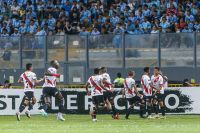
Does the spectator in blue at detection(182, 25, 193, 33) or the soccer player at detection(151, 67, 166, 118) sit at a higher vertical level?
the spectator in blue at detection(182, 25, 193, 33)

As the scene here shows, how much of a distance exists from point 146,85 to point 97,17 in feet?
39.4

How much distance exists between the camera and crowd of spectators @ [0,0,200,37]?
140ft

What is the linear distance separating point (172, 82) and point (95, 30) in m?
5.24

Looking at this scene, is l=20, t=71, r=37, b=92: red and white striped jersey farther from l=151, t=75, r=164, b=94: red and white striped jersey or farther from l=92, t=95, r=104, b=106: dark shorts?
l=151, t=75, r=164, b=94: red and white striped jersey

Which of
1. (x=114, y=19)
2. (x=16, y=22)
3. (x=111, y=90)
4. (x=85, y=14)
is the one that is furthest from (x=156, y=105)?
(x=16, y=22)

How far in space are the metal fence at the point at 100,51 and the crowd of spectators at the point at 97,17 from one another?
1287 mm

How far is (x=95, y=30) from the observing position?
142 feet

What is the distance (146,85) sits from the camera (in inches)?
1347

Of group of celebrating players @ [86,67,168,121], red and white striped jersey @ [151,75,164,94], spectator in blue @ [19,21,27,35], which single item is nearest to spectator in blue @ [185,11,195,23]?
group of celebrating players @ [86,67,168,121]

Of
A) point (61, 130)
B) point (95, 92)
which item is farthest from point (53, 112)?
point (61, 130)

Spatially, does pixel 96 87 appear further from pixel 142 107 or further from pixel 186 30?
pixel 186 30

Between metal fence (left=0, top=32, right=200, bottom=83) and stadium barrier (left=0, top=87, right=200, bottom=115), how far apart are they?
4.17 metres

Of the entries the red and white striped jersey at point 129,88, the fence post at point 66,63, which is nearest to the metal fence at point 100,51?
the fence post at point 66,63

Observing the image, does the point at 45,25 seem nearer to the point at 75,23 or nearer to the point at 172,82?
the point at 75,23
